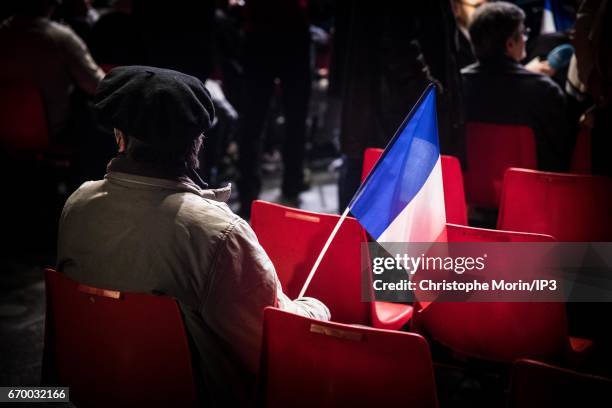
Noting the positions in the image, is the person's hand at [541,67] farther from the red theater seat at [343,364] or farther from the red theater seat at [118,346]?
the red theater seat at [118,346]

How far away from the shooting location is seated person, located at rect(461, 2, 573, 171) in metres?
3.55

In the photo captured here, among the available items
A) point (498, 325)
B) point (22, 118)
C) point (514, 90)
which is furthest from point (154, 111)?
point (22, 118)

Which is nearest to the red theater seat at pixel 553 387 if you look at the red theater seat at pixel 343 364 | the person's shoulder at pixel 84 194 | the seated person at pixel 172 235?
the red theater seat at pixel 343 364

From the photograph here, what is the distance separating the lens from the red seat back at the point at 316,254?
2.18 m

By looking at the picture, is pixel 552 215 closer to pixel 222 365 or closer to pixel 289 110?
pixel 222 365

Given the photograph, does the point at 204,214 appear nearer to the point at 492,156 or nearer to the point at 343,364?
the point at 343,364

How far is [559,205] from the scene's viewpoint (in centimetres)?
250

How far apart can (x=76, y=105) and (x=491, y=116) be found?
2.78 meters

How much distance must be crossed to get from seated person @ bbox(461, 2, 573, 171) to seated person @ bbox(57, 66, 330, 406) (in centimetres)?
236

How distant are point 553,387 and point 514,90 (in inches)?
102

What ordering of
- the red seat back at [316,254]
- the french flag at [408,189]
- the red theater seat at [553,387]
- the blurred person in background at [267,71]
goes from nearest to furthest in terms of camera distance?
the red theater seat at [553,387] < the french flag at [408,189] < the red seat back at [316,254] < the blurred person in background at [267,71]

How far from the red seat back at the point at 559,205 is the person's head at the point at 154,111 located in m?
1.42

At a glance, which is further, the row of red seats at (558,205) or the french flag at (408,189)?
the row of red seats at (558,205)

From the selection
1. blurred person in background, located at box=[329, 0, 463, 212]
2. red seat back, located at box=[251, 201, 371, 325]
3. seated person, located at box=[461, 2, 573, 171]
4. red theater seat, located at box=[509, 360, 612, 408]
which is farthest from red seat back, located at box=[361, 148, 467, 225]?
red theater seat, located at box=[509, 360, 612, 408]
